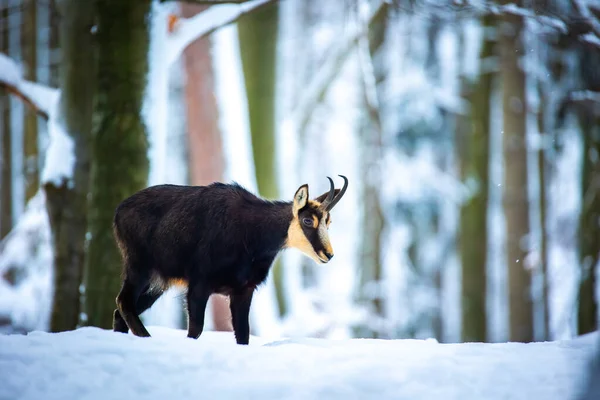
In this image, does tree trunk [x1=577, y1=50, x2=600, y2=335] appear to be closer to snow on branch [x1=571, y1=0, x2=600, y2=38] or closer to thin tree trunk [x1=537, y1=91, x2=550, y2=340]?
thin tree trunk [x1=537, y1=91, x2=550, y2=340]

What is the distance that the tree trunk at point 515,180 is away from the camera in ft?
37.5

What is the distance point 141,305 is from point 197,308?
797 millimetres

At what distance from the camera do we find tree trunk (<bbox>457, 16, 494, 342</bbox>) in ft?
41.7

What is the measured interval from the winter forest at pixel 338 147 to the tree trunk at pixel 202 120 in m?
0.03

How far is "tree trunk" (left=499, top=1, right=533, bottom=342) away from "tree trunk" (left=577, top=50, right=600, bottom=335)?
2.73 feet

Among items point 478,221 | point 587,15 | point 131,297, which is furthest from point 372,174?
point 131,297

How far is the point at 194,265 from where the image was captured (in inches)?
240

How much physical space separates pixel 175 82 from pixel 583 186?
965 cm

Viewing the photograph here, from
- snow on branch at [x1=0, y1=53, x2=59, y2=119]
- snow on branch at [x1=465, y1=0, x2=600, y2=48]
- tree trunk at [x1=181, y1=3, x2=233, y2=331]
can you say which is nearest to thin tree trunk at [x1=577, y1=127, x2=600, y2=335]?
snow on branch at [x1=465, y1=0, x2=600, y2=48]

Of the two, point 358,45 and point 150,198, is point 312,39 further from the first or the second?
point 150,198

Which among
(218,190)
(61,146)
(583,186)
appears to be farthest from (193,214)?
(583,186)

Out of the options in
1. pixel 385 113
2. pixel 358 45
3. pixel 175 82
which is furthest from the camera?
pixel 175 82

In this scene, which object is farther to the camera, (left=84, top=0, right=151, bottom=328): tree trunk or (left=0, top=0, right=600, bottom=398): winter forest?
(left=0, top=0, right=600, bottom=398): winter forest

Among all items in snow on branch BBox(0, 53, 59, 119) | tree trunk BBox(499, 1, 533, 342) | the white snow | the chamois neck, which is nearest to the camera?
the chamois neck
